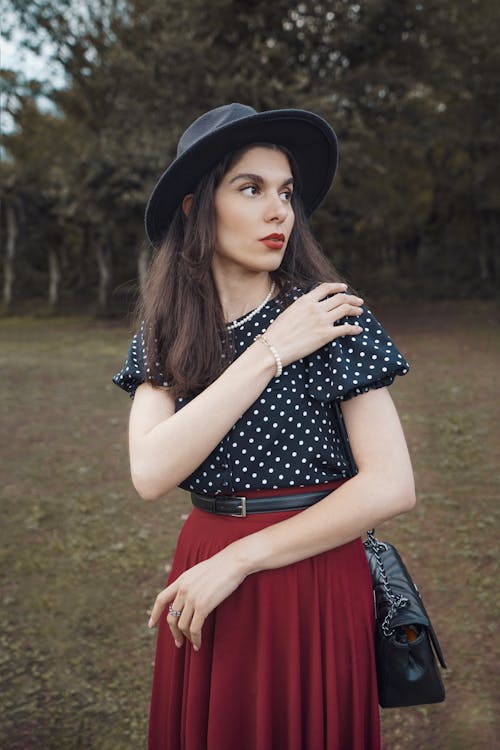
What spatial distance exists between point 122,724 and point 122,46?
1800 centimetres

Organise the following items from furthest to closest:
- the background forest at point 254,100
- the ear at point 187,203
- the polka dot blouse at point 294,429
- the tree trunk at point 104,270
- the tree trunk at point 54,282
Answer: the tree trunk at point 54,282
the tree trunk at point 104,270
the background forest at point 254,100
the ear at point 187,203
the polka dot blouse at point 294,429

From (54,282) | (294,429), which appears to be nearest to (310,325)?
(294,429)

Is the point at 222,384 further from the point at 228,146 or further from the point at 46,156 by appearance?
the point at 46,156

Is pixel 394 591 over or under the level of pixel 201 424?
under

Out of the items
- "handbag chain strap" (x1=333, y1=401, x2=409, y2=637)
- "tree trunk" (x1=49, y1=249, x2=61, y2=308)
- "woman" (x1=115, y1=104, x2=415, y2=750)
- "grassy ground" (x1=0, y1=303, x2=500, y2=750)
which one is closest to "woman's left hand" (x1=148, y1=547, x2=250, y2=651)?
"woman" (x1=115, y1=104, x2=415, y2=750)

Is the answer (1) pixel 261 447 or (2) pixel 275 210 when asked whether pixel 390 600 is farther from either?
(2) pixel 275 210

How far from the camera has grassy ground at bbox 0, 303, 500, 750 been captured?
11.7ft

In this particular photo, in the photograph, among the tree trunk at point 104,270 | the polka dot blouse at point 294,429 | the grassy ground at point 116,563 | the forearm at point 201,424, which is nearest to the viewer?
the forearm at point 201,424

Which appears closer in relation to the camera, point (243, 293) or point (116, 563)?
point (243, 293)

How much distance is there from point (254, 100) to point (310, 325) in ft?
51.1

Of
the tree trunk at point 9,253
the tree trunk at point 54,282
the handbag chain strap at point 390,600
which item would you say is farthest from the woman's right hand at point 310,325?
the tree trunk at point 9,253

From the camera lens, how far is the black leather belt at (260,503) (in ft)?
5.81

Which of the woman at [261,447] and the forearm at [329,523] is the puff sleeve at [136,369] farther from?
the forearm at [329,523]

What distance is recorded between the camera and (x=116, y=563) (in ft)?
17.5
